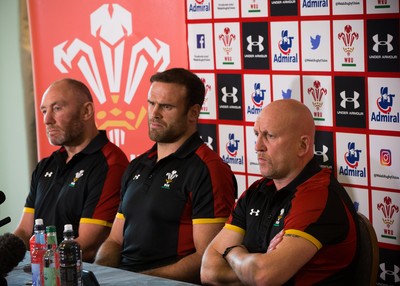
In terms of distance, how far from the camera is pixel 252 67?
13.4ft

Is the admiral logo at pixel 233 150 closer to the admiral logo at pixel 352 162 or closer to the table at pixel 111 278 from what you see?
the admiral logo at pixel 352 162

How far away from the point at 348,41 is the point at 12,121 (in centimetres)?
281

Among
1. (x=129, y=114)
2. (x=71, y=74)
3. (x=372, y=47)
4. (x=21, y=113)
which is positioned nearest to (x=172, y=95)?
(x=372, y=47)

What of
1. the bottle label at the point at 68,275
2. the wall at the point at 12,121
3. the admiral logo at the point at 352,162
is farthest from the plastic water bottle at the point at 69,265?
the wall at the point at 12,121

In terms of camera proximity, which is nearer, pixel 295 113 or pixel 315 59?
pixel 295 113

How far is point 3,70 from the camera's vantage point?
555 centimetres

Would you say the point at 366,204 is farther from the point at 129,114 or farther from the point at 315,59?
the point at 129,114

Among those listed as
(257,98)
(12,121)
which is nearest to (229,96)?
(257,98)

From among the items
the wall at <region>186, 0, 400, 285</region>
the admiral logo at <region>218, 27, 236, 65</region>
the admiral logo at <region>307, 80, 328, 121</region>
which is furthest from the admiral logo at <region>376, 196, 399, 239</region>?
the admiral logo at <region>218, 27, 236, 65</region>

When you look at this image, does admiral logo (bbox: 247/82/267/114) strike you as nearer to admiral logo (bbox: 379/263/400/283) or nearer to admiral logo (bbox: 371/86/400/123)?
admiral logo (bbox: 371/86/400/123)

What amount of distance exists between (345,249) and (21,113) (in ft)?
10.9

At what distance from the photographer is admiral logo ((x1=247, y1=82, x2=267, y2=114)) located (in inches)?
159

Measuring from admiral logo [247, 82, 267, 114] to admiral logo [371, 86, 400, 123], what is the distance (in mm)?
681

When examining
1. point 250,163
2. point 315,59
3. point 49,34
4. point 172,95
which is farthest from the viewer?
point 49,34
